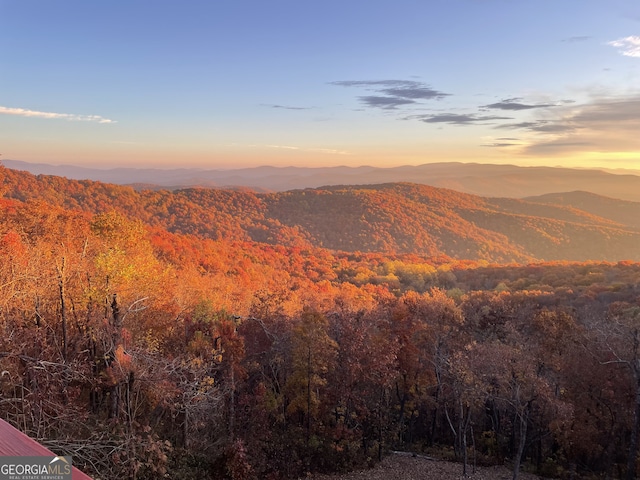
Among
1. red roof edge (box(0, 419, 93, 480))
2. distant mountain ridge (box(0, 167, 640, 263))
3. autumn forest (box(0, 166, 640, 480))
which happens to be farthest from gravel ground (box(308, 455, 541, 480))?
distant mountain ridge (box(0, 167, 640, 263))

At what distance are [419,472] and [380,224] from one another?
386 ft

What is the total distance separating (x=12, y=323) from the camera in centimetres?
Answer: 1253

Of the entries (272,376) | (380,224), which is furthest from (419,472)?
(380,224)

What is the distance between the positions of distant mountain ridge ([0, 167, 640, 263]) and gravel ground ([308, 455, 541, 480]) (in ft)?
277

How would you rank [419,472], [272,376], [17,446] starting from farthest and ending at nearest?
[272,376], [419,472], [17,446]

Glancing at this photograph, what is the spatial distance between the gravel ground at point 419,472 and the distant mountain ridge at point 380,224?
84467 mm

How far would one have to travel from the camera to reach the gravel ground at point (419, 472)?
1788 centimetres

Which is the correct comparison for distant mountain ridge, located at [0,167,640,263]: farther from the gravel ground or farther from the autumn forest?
the gravel ground

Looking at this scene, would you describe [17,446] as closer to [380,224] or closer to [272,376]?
[272,376]

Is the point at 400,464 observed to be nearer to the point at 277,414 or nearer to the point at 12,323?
the point at 277,414

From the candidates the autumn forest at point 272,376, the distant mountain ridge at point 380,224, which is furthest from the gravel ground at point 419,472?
the distant mountain ridge at point 380,224

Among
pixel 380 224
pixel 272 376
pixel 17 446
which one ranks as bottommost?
pixel 272 376

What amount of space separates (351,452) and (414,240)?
379ft

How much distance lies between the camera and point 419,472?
18656 millimetres
